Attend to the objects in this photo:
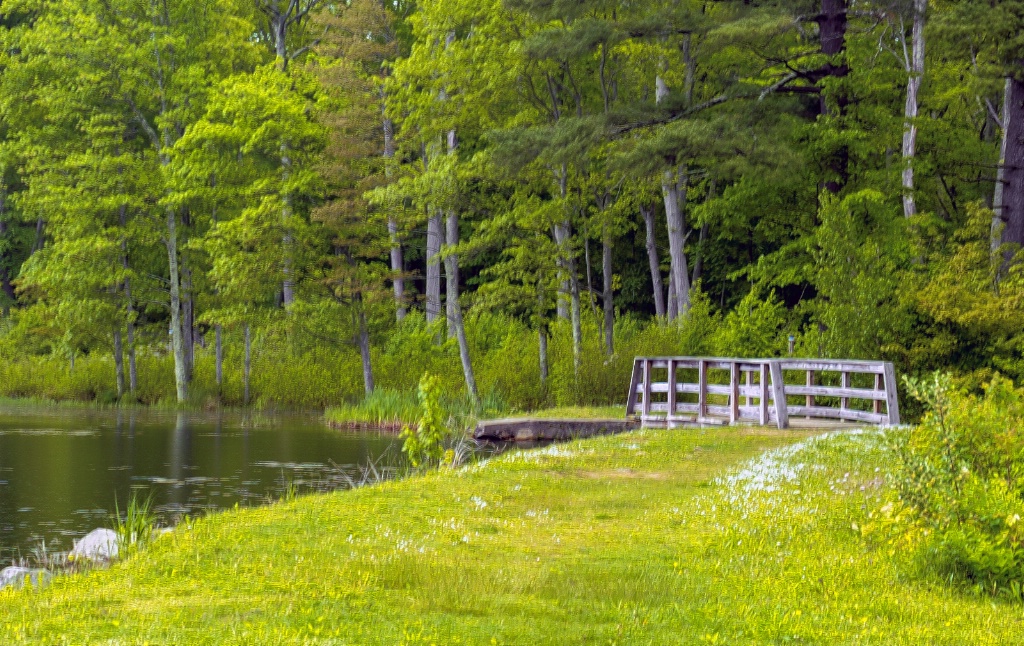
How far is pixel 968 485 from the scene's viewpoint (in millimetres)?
9188

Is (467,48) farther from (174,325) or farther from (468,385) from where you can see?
(174,325)

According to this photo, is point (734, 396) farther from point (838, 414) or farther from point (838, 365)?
point (838, 365)

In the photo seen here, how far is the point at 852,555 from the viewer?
31.1 ft

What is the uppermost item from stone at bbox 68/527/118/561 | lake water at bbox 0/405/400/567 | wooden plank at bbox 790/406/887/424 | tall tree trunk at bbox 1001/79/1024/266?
tall tree trunk at bbox 1001/79/1024/266

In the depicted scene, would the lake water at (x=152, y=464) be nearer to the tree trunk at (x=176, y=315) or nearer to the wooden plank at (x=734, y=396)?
the tree trunk at (x=176, y=315)

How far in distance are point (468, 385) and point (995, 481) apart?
22.2 meters

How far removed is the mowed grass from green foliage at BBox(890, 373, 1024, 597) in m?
0.29

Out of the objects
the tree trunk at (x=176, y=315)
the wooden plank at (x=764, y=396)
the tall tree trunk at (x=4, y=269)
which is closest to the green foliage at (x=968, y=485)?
the wooden plank at (x=764, y=396)

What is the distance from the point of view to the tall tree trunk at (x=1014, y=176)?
984 inches

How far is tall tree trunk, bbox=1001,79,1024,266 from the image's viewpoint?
82.0 ft

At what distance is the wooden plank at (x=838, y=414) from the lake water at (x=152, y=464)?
7.55m

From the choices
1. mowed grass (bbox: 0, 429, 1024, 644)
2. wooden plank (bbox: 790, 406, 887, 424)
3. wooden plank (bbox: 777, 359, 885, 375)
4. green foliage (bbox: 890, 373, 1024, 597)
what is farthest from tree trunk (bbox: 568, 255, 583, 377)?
green foliage (bbox: 890, 373, 1024, 597)

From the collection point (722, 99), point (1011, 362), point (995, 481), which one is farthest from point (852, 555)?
point (722, 99)

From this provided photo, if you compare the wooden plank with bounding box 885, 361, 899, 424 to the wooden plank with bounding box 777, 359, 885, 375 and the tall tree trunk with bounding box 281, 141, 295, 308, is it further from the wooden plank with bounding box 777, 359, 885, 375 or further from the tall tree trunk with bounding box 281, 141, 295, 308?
the tall tree trunk with bounding box 281, 141, 295, 308
